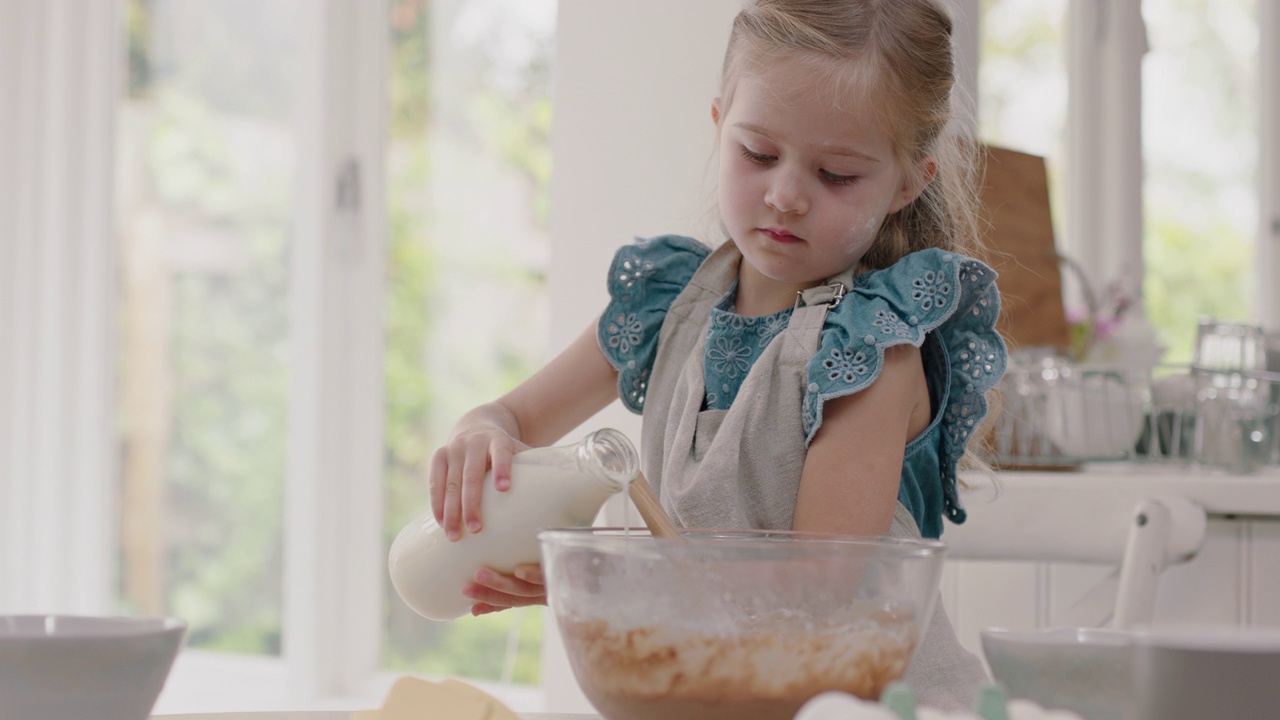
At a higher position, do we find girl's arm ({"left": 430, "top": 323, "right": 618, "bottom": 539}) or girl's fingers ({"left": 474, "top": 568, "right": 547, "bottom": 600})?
girl's arm ({"left": 430, "top": 323, "right": 618, "bottom": 539})

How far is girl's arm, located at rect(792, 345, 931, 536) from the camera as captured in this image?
2.78 feet

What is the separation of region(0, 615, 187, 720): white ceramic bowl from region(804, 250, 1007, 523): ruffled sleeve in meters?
0.49

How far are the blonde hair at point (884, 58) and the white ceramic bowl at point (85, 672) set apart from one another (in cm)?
58

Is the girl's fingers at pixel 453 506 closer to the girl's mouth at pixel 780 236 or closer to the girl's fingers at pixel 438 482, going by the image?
the girl's fingers at pixel 438 482

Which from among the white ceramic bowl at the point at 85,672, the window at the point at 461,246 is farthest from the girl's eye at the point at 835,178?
the window at the point at 461,246

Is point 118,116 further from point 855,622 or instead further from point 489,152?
point 855,622

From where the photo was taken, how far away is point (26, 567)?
2.69m

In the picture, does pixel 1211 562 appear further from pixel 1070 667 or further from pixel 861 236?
pixel 1070 667

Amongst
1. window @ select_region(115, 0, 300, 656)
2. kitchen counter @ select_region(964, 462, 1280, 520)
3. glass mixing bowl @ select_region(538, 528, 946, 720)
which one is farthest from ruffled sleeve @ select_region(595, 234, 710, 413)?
window @ select_region(115, 0, 300, 656)

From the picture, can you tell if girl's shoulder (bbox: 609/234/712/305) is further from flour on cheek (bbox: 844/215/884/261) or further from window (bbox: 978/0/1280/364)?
window (bbox: 978/0/1280/364)

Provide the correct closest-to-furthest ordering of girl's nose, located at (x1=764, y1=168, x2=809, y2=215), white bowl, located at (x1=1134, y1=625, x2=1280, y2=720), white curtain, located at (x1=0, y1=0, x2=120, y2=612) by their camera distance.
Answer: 1. white bowl, located at (x1=1134, y1=625, x2=1280, y2=720)
2. girl's nose, located at (x1=764, y1=168, x2=809, y2=215)
3. white curtain, located at (x1=0, y1=0, x2=120, y2=612)

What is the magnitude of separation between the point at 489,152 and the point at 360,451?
0.64 metres

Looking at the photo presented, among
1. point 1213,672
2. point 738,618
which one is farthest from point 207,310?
point 1213,672

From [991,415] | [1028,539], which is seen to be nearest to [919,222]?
[991,415]
